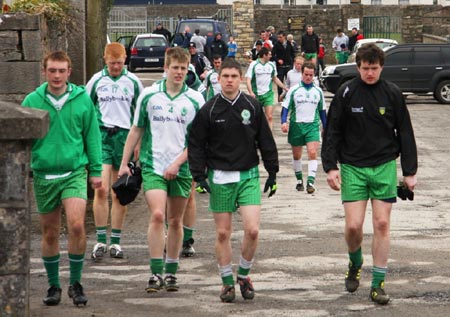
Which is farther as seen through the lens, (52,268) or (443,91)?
(443,91)

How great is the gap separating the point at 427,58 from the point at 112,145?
2419 cm

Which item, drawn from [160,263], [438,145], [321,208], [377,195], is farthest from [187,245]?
[438,145]

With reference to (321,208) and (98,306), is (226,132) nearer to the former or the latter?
(98,306)

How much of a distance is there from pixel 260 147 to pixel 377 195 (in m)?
0.96

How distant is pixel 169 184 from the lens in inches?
419

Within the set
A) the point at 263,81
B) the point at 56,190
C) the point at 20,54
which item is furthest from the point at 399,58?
the point at 56,190

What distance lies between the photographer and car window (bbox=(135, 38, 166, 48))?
48000 mm

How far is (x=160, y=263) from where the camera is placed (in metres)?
10.5

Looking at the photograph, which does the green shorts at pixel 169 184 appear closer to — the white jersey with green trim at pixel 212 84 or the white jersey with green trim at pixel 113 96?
the white jersey with green trim at pixel 113 96

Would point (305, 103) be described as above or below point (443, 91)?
above

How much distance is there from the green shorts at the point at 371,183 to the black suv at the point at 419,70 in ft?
83.1

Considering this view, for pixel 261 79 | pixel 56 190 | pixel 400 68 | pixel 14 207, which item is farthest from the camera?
pixel 400 68

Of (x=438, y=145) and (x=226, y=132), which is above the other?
(x=226, y=132)

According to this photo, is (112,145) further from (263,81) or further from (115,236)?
(263,81)
